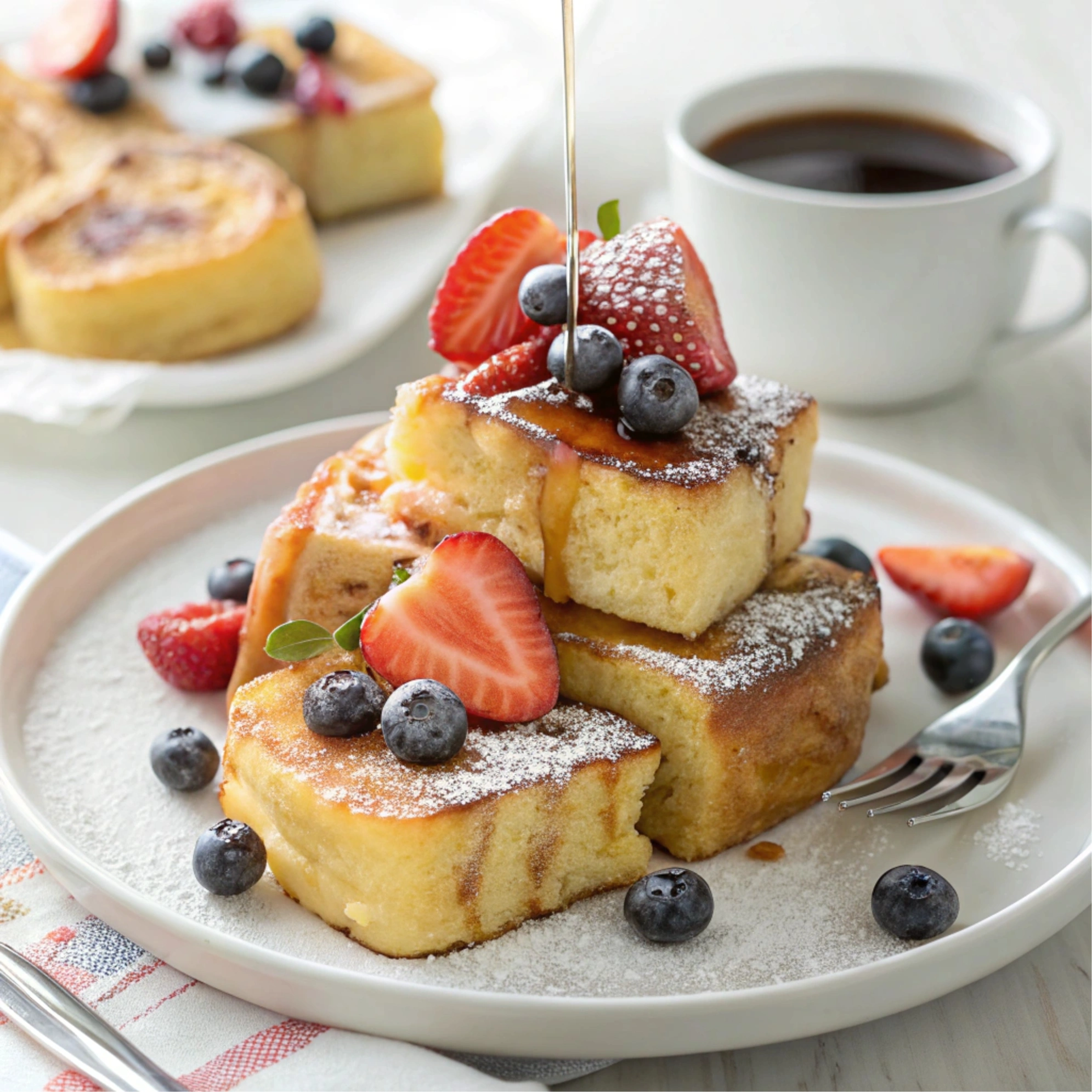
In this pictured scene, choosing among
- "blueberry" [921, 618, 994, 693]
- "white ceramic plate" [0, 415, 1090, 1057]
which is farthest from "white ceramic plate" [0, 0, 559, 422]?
"blueberry" [921, 618, 994, 693]

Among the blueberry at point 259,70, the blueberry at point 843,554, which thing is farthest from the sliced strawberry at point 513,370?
the blueberry at point 259,70

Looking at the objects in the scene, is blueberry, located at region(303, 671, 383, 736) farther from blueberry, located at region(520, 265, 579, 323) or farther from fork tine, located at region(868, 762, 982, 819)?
fork tine, located at region(868, 762, 982, 819)

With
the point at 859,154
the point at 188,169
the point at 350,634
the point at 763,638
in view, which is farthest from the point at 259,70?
the point at 763,638

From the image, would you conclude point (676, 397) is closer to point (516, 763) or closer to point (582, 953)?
point (516, 763)

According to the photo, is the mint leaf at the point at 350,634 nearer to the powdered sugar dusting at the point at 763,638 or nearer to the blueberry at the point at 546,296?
the powdered sugar dusting at the point at 763,638

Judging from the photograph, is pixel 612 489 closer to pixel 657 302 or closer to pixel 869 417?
pixel 657 302

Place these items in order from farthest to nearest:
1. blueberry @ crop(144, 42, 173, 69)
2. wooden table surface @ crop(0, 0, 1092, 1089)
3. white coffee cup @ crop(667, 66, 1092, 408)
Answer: blueberry @ crop(144, 42, 173, 69), white coffee cup @ crop(667, 66, 1092, 408), wooden table surface @ crop(0, 0, 1092, 1089)
